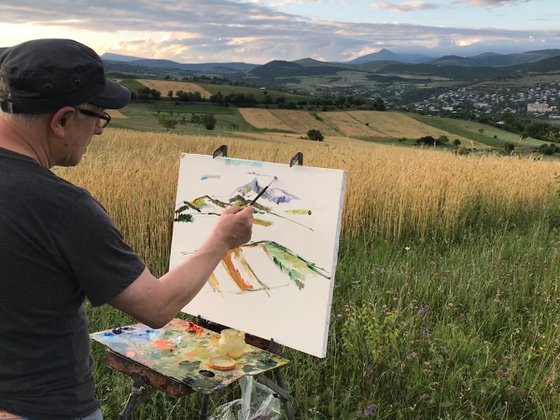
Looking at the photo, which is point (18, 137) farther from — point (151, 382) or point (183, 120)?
point (183, 120)

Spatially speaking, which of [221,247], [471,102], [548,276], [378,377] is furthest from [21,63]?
[471,102]

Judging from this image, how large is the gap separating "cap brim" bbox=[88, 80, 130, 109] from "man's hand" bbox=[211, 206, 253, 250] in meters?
0.51

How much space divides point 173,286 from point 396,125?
139 feet

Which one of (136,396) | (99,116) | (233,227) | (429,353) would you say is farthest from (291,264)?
(429,353)

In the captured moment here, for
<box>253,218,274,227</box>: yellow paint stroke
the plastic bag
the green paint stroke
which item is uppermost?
<box>253,218,274,227</box>: yellow paint stroke

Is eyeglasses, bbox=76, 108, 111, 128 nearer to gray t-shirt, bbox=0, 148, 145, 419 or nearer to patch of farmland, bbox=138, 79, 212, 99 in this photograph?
gray t-shirt, bbox=0, 148, 145, 419

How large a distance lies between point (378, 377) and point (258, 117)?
39.9m

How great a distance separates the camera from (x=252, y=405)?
2.51 metres

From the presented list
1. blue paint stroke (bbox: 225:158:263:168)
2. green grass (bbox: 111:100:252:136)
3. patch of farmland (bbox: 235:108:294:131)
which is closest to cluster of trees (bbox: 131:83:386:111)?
green grass (bbox: 111:100:252:136)

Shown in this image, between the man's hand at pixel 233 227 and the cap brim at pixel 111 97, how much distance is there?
0.51m

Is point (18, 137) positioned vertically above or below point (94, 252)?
above

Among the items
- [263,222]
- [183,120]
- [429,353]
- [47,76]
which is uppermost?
[47,76]

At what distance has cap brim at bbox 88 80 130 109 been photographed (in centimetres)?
149

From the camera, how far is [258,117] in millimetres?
42312
